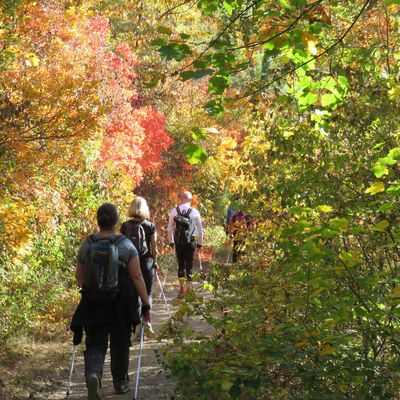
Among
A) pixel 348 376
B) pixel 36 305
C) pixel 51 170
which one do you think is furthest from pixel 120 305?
pixel 51 170

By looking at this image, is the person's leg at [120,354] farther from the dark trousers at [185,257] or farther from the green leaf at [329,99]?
the dark trousers at [185,257]

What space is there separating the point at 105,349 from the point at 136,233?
7.78 feet

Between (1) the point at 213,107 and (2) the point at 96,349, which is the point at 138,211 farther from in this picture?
(1) the point at 213,107

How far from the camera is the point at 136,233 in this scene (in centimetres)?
860

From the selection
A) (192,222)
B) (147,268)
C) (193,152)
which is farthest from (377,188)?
(192,222)

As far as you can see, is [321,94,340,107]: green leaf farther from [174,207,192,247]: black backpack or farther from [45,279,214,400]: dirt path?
[174,207,192,247]: black backpack

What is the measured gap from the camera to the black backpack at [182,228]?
11984mm

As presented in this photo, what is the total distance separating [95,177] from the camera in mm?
13492

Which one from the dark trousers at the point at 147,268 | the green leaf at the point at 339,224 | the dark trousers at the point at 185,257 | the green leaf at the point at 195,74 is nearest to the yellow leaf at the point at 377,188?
the green leaf at the point at 339,224

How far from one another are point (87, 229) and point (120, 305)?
6339mm

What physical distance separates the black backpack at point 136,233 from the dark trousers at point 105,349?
1.90m

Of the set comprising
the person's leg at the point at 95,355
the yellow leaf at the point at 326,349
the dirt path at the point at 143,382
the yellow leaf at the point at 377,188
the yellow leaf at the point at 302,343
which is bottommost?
the dirt path at the point at 143,382

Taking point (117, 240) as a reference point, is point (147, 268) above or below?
below

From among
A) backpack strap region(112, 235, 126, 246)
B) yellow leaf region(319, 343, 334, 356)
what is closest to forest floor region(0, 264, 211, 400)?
backpack strap region(112, 235, 126, 246)
